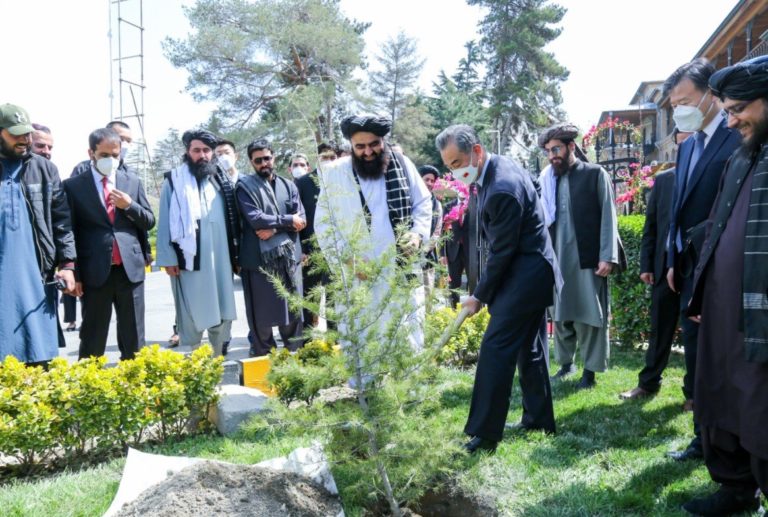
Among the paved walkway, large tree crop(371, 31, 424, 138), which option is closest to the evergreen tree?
large tree crop(371, 31, 424, 138)

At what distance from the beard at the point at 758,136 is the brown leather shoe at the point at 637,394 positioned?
269 centimetres

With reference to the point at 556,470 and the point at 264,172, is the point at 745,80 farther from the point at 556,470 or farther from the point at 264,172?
the point at 264,172

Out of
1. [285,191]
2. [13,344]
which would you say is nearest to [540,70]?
[285,191]

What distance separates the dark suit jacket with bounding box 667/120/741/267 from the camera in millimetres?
3771

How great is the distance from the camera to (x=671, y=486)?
3266mm

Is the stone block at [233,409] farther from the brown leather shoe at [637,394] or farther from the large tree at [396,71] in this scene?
the large tree at [396,71]

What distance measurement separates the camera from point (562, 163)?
5.39 meters

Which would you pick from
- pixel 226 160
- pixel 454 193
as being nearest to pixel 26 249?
pixel 226 160

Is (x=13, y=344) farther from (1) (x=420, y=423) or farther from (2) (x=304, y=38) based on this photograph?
(2) (x=304, y=38)

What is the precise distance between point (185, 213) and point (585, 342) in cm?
372

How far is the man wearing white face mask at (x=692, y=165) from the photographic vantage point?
380 centimetres

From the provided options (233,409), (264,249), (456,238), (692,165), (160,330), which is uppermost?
(692,165)

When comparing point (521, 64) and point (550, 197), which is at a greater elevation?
point (521, 64)

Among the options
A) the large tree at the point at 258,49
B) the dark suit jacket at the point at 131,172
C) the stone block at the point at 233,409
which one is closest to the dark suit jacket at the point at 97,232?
the dark suit jacket at the point at 131,172
